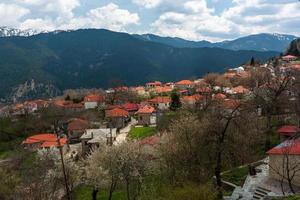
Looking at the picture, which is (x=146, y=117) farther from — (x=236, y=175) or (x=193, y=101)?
(x=236, y=175)

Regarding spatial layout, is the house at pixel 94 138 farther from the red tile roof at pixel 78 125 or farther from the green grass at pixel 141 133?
the red tile roof at pixel 78 125

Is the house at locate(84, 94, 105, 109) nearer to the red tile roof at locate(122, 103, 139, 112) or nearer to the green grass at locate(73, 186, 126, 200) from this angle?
the red tile roof at locate(122, 103, 139, 112)

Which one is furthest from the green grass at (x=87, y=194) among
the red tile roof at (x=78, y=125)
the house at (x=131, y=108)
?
the house at (x=131, y=108)

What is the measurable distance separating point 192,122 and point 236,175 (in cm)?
558

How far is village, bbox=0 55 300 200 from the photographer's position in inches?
1284

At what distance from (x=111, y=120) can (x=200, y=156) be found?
50.8 meters

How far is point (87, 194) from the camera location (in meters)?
46.5

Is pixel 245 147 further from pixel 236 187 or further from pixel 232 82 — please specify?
pixel 232 82

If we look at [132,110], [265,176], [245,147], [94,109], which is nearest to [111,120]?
[132,110]

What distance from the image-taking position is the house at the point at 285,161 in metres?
32.2

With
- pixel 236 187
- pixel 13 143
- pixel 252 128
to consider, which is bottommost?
pixel 13 143

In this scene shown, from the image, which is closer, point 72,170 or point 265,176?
point 265,176

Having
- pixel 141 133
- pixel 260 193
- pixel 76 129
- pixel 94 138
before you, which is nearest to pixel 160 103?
pixel 76 129

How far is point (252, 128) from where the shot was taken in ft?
139
